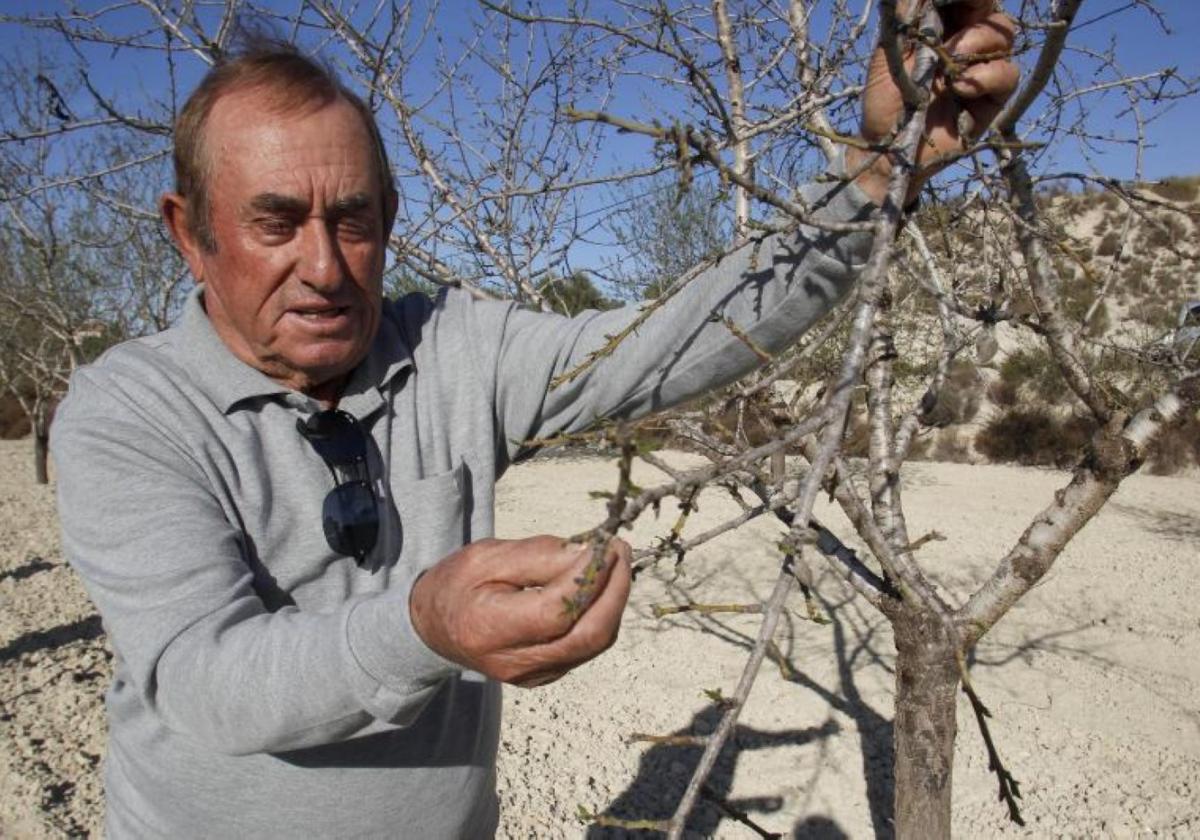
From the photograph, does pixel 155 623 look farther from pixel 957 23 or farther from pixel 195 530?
pixel 957 23

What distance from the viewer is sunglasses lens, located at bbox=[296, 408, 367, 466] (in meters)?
1.42

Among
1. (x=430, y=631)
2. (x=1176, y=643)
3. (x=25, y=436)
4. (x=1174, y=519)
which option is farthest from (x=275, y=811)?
(x=25, y=436)

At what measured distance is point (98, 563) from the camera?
3.67 ft

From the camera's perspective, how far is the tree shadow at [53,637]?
5.98 meters

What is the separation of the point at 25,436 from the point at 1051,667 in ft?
81.8

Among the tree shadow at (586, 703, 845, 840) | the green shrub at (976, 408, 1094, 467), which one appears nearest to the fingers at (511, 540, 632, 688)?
the tree shadow at (586, 703, 845, 840)

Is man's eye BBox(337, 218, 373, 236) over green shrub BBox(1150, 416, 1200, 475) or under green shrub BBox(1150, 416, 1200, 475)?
over

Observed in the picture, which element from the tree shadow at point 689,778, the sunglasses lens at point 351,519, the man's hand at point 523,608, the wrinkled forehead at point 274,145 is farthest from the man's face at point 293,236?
the tree shadow at point 689,778

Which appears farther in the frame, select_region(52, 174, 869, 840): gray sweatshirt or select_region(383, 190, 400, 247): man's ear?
select_region(383, 190, 400, 247): man's ear

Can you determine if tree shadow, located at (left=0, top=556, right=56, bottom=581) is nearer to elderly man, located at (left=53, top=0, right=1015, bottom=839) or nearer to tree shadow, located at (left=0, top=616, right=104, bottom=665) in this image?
tree shadow, located at (left=0, top=616, right=104, bottom=665)

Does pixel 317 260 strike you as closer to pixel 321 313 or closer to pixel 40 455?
pixel 321 313

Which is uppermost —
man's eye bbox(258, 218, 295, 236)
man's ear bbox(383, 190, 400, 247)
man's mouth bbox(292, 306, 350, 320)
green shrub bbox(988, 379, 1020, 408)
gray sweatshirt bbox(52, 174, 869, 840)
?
green shrub bbox(988, 379, 1020, 408)

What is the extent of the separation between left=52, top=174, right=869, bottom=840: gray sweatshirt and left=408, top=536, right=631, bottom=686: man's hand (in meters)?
0.09

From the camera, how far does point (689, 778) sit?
4.25 metres
